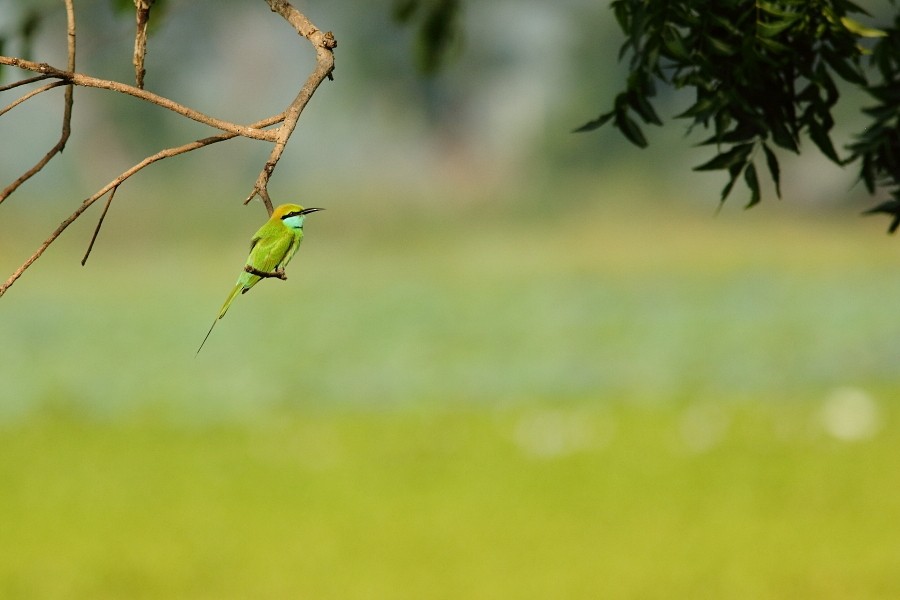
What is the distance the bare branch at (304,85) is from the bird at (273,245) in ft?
0.61

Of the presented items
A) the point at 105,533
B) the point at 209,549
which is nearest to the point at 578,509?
the point at 209,549

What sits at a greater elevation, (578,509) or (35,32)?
(35,32)

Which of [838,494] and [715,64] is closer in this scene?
[715,64]

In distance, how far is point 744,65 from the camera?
212cm

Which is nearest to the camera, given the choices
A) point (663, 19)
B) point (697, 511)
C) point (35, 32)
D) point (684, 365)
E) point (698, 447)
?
point (663, 19)

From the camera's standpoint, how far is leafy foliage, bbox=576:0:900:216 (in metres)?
2.12

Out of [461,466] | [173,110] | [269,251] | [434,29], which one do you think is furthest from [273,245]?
[461,466]

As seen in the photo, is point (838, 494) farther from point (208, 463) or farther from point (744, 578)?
point (208, 463)

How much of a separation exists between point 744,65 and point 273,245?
91 centimetres

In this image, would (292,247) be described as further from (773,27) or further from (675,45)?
(773,27)

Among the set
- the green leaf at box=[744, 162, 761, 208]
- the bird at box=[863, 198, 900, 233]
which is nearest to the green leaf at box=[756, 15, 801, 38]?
the green leaf at box=[744, 162, 761, 208]

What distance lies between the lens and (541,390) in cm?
1045

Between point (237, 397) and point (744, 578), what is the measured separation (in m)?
6.65

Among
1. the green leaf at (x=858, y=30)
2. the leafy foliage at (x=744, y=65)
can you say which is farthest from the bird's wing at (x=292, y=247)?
the green leaf at (x=858, y=30)
